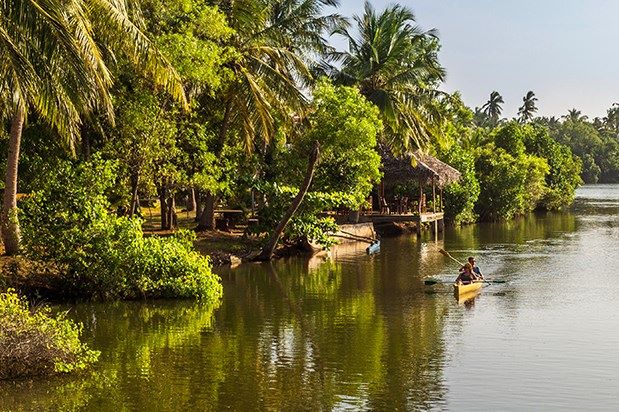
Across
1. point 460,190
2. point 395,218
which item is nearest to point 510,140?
point 460,190

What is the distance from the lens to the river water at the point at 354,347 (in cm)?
1302

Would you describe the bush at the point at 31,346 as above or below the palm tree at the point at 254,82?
below

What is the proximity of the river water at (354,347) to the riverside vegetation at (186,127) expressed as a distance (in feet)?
5.63

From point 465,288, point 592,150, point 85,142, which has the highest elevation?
point 592,150

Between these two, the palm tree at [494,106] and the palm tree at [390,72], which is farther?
the palm tree at [494,106]

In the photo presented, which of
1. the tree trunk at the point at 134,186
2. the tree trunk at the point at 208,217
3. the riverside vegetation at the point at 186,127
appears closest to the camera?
the riverside vegetation at the point at 186,127

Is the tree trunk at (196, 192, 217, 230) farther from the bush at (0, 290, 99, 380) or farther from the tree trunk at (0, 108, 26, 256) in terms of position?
the bush at (0, 290, 99, 380)

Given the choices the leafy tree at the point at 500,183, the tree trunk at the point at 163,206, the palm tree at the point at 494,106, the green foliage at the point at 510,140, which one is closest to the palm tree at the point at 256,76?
the tree trunk at the point at 163,206

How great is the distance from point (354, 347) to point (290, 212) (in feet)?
45.1

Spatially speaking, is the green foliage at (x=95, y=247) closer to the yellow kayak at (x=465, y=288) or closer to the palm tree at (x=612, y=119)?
the yellow kayak at (x=465, y=288)

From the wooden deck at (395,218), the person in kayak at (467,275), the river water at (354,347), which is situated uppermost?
the wooden deck at (395,218)

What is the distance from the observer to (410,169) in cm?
4406

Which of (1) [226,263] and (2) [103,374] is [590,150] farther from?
(2) [103,374]

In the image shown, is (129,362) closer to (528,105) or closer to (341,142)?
(341,142)
